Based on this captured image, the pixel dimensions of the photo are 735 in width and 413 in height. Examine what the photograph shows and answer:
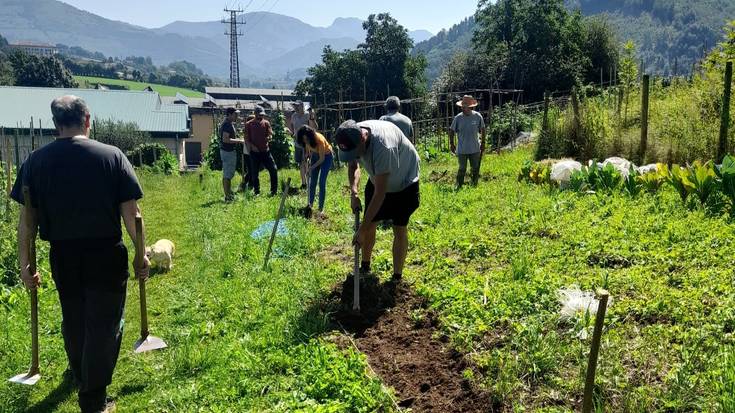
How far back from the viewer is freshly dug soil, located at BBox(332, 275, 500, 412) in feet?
10.7

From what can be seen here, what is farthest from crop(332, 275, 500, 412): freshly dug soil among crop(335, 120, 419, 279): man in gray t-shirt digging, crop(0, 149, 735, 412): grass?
crop(335, 120, 419, 279): man in gray t-shirt digging

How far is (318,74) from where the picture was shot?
40875 millimetres

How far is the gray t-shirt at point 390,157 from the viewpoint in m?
4.38

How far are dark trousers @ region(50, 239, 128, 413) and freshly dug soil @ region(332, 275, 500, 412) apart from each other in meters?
1.73

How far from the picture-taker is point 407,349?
3.89m

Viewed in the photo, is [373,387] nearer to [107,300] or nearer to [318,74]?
[107,300]

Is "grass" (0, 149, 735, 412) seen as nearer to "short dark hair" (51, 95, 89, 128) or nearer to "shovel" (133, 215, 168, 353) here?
"shovel" (133, 215, 168, 353)

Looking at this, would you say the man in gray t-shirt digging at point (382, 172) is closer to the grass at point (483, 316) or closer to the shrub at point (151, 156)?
the grass at point (483, 316)

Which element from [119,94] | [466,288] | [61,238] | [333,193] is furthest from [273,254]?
[119,94]

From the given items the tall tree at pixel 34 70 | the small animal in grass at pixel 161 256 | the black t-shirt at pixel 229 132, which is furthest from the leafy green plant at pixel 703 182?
the tall tree at pixel 34 70

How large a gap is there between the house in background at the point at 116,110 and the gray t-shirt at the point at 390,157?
1408 inches

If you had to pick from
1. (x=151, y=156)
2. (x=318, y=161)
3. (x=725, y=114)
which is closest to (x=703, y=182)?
(x=725, y=114)

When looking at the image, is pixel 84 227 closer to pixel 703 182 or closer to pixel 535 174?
pixel 703 182

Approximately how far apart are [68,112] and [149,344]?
72.3 inches
